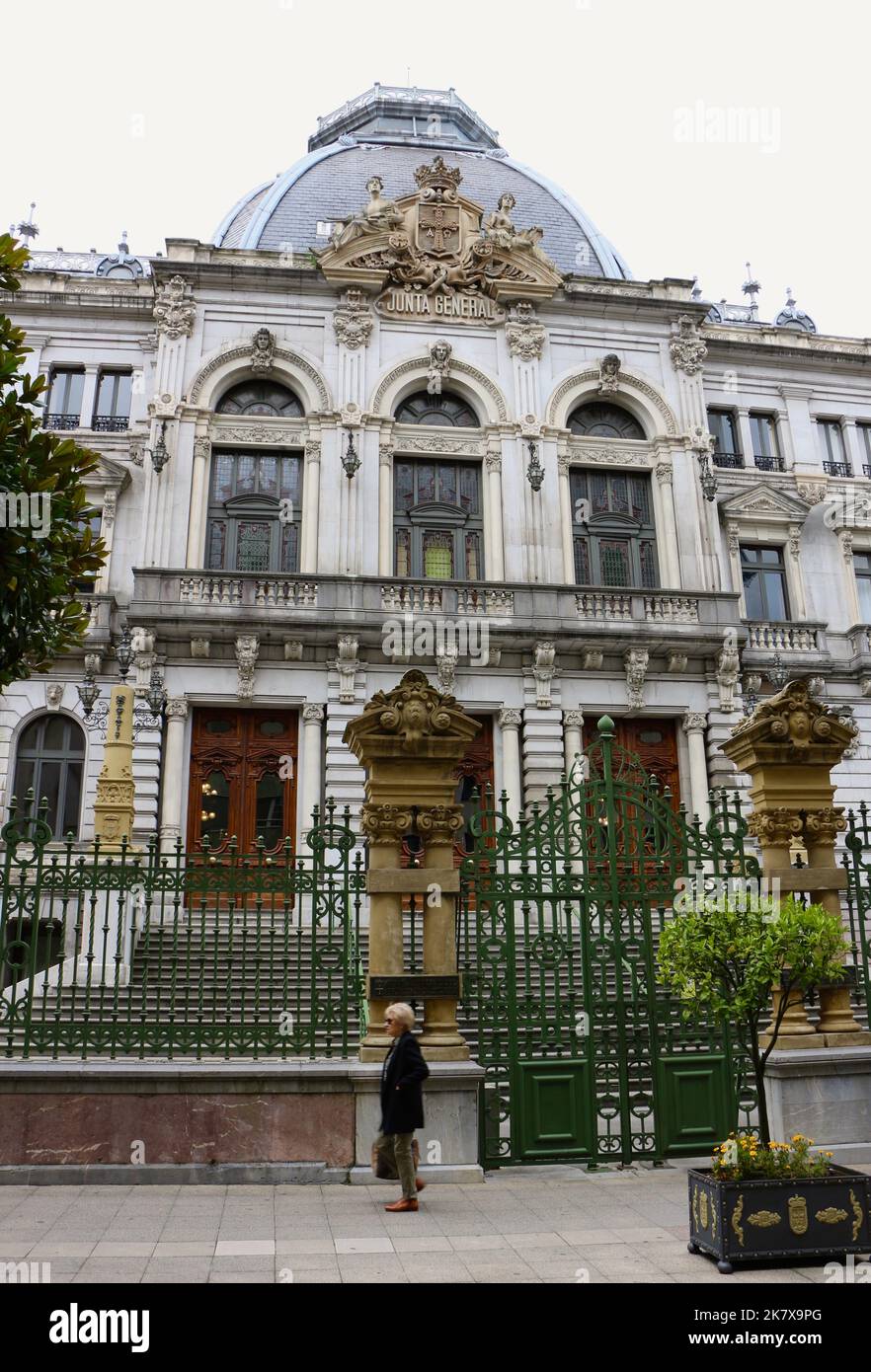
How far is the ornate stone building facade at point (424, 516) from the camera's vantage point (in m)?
25.2

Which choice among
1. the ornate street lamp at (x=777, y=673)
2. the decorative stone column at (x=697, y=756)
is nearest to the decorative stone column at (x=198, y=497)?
the decorative stone column at (x=697, y=756)

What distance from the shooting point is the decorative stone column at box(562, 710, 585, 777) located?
25719mm

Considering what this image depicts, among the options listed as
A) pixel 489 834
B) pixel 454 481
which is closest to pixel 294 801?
pixel 454 481

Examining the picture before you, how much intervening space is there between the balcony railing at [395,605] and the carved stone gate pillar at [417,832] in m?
14.0

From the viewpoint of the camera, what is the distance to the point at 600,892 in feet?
38.4

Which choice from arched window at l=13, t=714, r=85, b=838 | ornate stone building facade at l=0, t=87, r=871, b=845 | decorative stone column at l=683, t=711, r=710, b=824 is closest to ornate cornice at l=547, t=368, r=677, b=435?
ornate stone building facade at l=0, t=87, r=871, b=845

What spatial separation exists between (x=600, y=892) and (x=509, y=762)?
1381cm

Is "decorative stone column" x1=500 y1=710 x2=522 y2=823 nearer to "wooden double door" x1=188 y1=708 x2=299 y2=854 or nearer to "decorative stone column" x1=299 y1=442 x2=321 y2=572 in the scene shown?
"wooden double door" x1=188 y1=708 x2=299 y2=854

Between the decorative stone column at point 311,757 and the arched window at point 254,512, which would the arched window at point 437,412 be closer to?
the arched window at point 254,512

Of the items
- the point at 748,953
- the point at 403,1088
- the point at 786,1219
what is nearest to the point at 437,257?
the point at 748,953

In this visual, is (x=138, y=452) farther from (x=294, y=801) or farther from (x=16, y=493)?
(x=16, y=493)

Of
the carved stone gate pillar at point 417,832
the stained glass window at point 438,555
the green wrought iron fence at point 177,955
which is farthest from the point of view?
the stained glass window at point 438,555

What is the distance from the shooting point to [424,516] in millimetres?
27703

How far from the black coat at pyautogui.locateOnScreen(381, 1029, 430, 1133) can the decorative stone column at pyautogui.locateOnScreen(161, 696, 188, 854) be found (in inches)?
607
